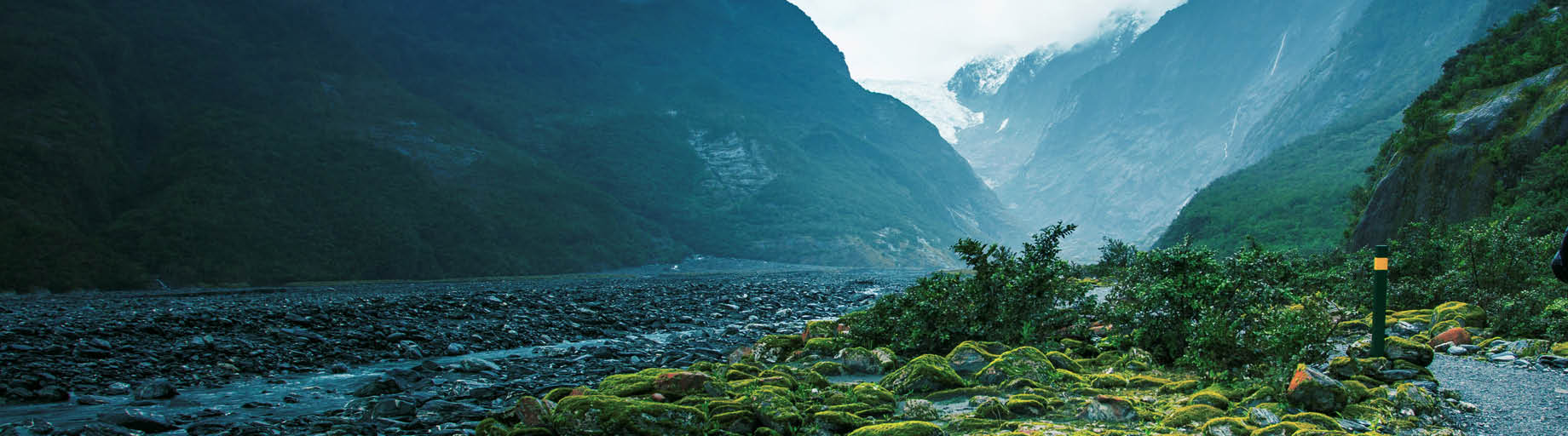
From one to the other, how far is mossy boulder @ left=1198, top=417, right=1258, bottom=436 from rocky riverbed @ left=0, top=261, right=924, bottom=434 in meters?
9.70

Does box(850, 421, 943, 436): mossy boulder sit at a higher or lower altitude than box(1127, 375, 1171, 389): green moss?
lower

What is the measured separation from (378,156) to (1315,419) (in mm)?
99055

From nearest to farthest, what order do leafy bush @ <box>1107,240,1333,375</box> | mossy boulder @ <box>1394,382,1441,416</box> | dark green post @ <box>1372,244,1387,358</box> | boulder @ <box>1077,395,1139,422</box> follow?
mossy boulder @ <box>1394,382,1441,416</box>
boulder @ <box>1077,395,1139,422</box>
dark green post @ <box>1372,244,1387,358</box>
leafy bush @ <box>1107,240,1333,375</box>

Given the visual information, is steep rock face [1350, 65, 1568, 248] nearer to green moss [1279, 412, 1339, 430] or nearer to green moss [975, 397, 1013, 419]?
green moss [1279, 412, 1339, 430]

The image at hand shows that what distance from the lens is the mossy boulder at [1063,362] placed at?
1227cm

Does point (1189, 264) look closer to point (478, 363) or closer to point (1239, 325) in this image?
point (1239, 325)

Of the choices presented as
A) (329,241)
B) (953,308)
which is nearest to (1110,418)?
(953,308)

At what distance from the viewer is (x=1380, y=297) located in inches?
381

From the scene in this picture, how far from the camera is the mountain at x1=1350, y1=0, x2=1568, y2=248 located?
77.4 feet

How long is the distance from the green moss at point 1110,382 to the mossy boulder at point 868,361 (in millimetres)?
3842

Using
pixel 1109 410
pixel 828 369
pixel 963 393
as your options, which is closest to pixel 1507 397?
pixel 1109 410

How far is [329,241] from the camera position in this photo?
2714 inches

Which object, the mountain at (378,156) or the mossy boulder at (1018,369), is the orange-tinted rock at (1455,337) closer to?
the mossy boulder at (1018,369)

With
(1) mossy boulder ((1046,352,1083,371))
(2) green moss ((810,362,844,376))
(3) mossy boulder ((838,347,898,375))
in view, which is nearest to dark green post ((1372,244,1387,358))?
(1) mossy boulder ((1046,352,1083,371))
